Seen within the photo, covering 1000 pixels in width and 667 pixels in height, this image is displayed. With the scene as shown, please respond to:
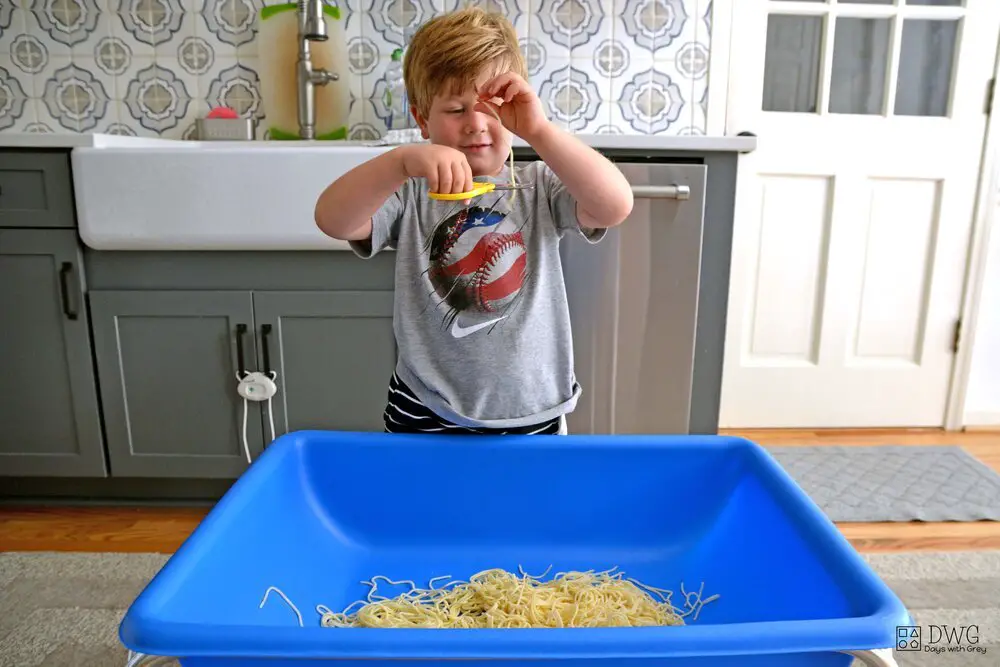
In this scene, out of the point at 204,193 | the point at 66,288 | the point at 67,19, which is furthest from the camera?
the point at 67,19

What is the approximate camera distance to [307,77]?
1804mm

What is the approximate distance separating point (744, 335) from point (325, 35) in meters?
1.40

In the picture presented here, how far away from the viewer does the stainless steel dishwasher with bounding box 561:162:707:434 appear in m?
1.42

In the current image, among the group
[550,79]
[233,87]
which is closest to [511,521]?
[550,79]

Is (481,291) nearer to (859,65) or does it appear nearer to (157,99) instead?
(157,99)

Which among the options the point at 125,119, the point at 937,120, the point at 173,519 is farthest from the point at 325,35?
the point at 937,120

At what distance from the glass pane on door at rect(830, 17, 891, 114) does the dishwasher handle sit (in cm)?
91

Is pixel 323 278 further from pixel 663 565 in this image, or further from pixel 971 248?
pixel 971 248

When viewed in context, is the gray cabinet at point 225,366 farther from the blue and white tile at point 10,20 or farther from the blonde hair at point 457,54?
the blue and white tile at point 10,20

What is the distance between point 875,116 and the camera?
2.01 meters

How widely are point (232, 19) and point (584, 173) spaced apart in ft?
5.01

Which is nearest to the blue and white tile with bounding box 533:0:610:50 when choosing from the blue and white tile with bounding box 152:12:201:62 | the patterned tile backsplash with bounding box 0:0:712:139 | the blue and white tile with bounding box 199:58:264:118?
the patterned tile backsplash with bounding box 0:0:712:139

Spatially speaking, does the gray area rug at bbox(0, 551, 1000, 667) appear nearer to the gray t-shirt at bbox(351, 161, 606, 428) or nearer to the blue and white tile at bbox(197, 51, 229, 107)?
the gray t-shirt at bbox(351, 161, 606, 428)

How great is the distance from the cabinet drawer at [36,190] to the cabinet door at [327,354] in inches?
16.1
